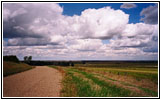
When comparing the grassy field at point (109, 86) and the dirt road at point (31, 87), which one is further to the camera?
the grassy field at point (109, 86)

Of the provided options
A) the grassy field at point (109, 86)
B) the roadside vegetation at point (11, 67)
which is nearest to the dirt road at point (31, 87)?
the grassy field at point (109, 86)

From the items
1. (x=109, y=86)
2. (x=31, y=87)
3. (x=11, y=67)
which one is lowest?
(x=11, y=67)

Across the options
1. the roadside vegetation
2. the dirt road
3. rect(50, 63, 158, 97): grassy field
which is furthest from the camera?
the roadside vegetation

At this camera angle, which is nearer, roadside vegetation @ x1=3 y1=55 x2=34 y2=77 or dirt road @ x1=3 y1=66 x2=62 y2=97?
dirt road @ x1=3 y1=66 x2=62 y2=97

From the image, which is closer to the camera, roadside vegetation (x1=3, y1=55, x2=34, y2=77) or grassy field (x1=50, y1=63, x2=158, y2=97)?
→ grassy field (x1=50, y1=63, x2=158, y2=97)

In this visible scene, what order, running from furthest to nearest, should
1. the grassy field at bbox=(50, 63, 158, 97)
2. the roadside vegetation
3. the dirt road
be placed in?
1. the roadside vegetation
2. the grassy field at bbox=(50, 63, 158, 97)
3. the dirt road

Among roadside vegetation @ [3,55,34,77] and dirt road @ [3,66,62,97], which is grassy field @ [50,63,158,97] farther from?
roadside vegetation @ [3,55,34,77]

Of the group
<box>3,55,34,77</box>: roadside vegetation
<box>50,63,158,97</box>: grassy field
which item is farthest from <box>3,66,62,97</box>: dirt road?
<box>3,55,34,77</box>: roadside vegetation

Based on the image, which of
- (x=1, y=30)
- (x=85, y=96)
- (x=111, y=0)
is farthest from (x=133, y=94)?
(x=1, y=30)

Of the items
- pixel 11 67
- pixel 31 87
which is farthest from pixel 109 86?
pixel 11 67

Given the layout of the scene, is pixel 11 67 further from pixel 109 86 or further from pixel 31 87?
pixel 109 86

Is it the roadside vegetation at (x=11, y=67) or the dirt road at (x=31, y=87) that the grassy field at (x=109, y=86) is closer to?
the dirt road at (x=31, y=87)

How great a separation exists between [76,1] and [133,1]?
4621mm

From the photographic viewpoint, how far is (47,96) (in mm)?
13156
